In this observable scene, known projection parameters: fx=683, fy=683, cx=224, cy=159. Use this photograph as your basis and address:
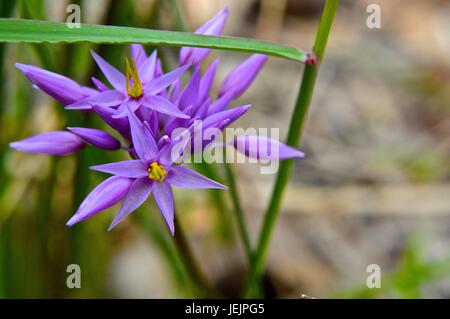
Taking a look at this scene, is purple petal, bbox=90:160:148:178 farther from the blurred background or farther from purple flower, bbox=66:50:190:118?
the blurred background

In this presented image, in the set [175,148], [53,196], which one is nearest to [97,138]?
[175,148]

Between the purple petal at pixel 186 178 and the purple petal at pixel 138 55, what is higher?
the purple petal at pixel 138 55

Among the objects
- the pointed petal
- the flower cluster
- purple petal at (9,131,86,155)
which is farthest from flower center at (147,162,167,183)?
purple petal at (9,131,86,155)

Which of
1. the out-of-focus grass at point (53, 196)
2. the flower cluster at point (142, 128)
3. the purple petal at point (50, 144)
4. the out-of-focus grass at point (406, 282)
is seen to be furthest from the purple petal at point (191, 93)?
the out-of-focus grass at point (406, 282)

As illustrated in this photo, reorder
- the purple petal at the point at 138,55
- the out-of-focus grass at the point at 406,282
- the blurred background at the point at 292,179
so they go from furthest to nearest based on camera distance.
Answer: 1. the blurred background at the point at 292,179
2. the out-of-focus grass at the point at 406,282
3. the purple petal at the point at 138,55

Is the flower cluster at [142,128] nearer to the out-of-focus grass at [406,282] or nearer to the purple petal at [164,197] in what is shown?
the purple petal at [164,197]

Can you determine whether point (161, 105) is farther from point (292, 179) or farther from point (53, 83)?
point (292, 179)
